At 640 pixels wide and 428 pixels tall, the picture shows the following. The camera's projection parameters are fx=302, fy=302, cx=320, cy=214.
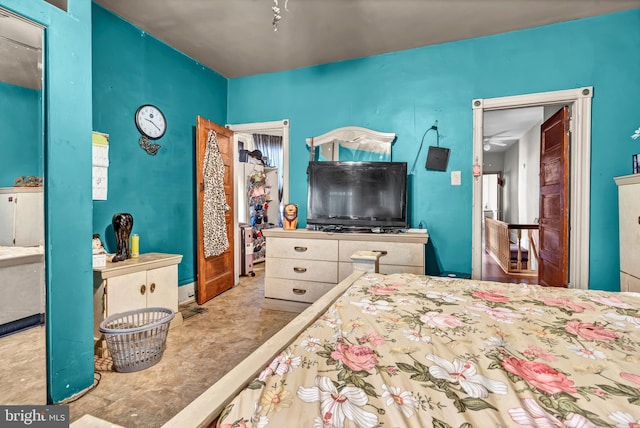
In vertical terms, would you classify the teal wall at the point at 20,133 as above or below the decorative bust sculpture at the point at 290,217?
above

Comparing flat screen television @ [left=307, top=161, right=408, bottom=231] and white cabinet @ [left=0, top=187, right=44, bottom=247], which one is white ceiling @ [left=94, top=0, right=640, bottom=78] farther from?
white cabinet @ [left=0, top=187, right=44, bottom=247]

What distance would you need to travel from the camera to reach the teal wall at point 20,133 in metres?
1.43

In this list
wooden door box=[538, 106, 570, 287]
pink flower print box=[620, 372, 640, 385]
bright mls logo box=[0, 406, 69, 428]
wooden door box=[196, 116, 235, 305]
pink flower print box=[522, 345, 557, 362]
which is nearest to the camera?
pink flower print box=[620, 372, 640, 385]

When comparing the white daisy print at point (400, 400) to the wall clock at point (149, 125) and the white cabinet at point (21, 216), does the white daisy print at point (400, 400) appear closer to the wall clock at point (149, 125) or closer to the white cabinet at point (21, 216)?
the white cabinet at point (21, 216)

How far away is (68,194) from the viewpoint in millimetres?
1677

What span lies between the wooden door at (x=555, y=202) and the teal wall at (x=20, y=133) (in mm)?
4036

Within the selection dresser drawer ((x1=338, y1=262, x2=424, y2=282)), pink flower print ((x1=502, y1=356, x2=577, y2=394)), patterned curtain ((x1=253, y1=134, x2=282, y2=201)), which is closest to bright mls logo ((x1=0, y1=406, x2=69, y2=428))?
pink flower print ((x1=502, y1=356, x2=577, y2=394))

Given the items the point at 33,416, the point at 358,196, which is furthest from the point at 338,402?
the point at 358,196

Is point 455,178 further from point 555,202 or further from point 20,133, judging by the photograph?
point 20,133

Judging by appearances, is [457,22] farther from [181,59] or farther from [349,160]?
[181,59]

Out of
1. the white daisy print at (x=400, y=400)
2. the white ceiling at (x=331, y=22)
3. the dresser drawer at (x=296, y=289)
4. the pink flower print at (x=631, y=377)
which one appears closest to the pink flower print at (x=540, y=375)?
the pink flower print at (x=631, y=377)

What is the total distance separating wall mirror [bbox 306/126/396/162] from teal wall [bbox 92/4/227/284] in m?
1.44

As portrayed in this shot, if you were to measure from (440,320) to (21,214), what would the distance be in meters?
1.99

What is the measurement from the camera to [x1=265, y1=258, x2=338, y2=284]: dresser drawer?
2.95 m
